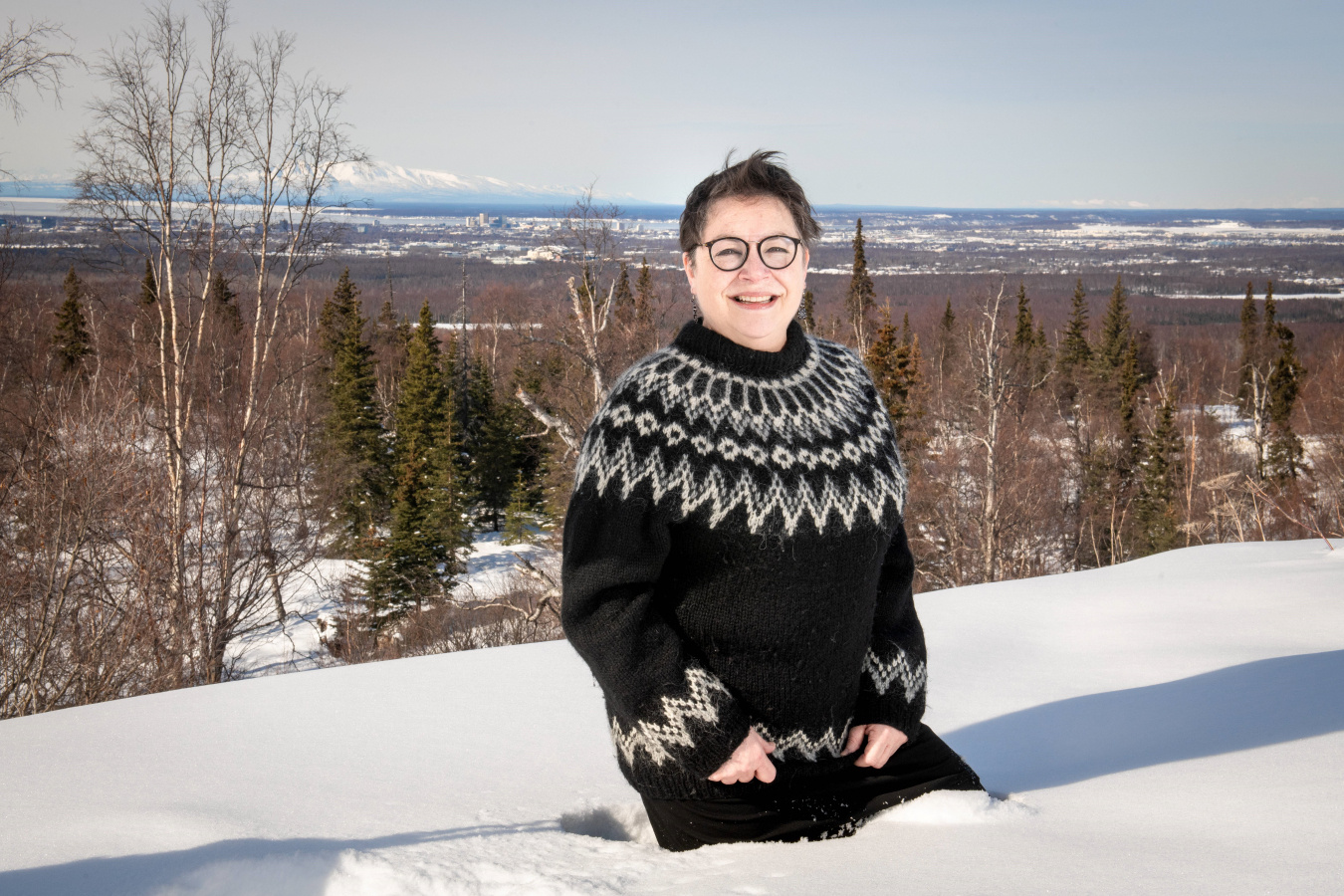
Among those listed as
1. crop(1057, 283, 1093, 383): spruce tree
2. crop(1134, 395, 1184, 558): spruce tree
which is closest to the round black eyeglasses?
crop(1134, 395, 1184, 558): spruce tree

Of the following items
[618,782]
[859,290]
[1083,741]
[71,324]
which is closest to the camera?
[618,782]

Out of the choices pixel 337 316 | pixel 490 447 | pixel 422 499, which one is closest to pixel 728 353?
pixel 422 499

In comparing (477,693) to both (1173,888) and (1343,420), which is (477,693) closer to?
(1173,888)

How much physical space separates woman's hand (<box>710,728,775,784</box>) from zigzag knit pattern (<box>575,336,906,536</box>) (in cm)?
47

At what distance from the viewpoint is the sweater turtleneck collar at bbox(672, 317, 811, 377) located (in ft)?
6.73

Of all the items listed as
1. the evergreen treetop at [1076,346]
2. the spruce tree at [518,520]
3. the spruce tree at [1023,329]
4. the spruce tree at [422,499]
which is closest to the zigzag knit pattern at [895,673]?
the spruce tree at [422,499]

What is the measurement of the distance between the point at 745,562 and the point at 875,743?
0.63 metres

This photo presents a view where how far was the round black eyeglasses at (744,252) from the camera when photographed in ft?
6.69

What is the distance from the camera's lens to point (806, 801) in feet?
6.81

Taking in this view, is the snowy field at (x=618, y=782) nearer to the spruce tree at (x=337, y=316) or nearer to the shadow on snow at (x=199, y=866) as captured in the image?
the shadow on snow at (x=199, y=866)

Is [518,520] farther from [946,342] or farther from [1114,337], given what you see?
[1114,337]

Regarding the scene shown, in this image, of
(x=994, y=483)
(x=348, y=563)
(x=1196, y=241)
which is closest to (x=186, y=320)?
(x=994, y=483)

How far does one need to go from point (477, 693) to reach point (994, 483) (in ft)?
62.7

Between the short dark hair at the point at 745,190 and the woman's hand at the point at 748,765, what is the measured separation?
1.14m
